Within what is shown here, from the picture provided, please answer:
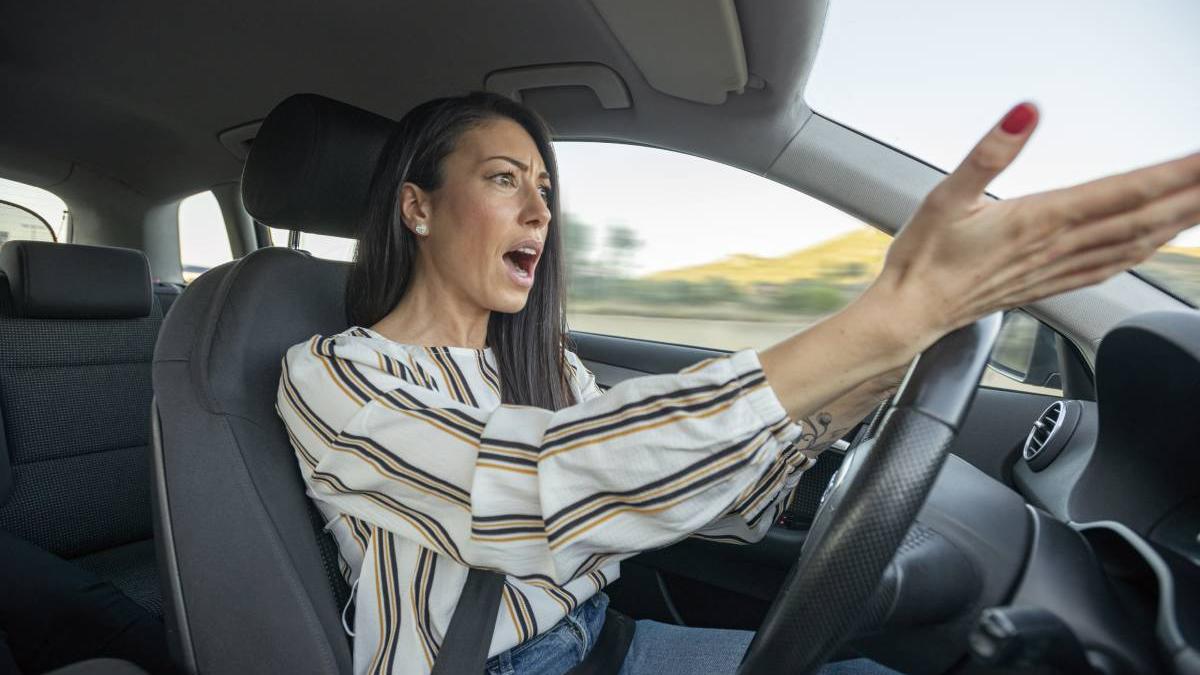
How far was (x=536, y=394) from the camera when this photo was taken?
4.34ft

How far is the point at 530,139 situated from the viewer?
1399 mm

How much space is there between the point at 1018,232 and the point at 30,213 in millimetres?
3624

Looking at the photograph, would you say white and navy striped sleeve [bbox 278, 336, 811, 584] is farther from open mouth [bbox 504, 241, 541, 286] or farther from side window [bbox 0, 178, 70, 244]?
side window [bbox 0, 178, 70, 244]

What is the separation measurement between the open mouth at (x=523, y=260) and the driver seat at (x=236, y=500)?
0.36 m

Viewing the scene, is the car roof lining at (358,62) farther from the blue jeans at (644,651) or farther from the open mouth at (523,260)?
the blue jeans at (644,651)

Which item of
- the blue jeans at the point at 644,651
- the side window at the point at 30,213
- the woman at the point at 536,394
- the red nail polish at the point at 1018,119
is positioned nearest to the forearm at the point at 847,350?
the woman at the point at 536,394

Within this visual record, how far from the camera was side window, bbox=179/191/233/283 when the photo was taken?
3.13 m

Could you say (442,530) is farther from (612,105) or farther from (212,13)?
(212,13)

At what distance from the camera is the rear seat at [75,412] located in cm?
179

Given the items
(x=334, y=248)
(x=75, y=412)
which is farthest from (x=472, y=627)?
(x=75, y=412)

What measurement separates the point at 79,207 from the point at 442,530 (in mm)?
3051

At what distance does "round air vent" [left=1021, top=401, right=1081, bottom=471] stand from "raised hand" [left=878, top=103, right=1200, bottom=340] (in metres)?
0.81

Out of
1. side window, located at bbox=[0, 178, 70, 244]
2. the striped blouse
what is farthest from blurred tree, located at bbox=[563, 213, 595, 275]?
side window, located at bbox=[0, 178, 70, 244]

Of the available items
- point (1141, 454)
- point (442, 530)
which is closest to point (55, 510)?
point (442, 530)
